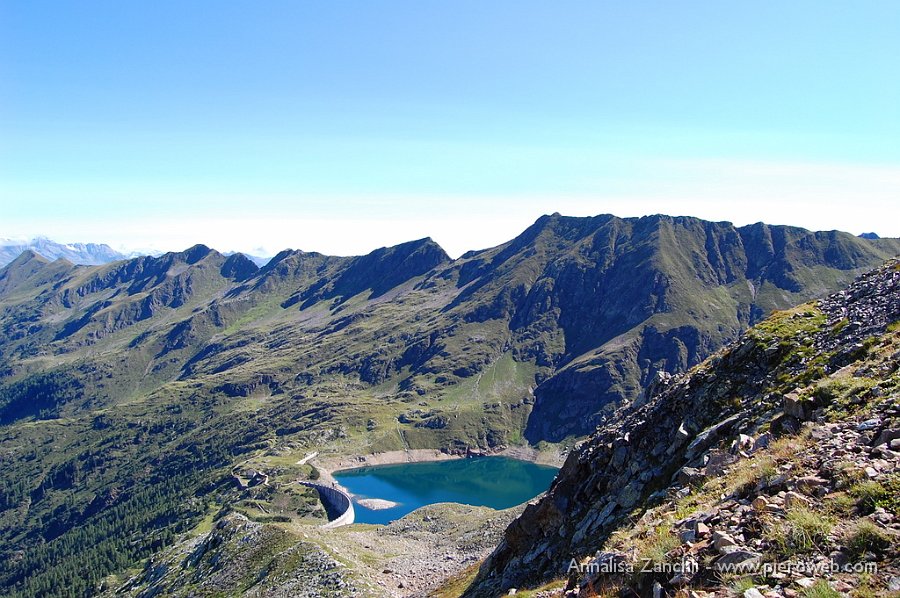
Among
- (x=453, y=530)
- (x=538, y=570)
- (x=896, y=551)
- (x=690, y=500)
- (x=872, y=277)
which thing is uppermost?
(x=872, y=277)

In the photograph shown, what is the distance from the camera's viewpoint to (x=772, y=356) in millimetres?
37375

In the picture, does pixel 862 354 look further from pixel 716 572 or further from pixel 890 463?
pixel 716 572

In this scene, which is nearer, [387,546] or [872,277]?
[872,277]

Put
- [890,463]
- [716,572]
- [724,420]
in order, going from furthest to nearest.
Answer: [724,420], [890,463], [716,572]

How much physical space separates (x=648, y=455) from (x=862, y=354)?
1404 centimetres

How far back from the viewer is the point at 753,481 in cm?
1802

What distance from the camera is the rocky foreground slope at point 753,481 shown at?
1323 centimetres

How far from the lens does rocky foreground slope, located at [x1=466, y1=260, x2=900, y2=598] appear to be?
13227 millimetres

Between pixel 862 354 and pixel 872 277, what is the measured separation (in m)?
16.2

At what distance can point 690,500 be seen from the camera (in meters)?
21.3

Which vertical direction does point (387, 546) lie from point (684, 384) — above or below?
below

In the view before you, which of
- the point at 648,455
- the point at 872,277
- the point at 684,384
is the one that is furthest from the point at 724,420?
the point at 872,277

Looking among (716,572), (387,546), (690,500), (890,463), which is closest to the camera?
(716,572)

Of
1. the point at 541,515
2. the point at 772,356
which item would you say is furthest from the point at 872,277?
the point at 541,515
